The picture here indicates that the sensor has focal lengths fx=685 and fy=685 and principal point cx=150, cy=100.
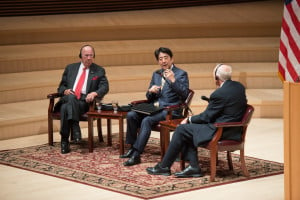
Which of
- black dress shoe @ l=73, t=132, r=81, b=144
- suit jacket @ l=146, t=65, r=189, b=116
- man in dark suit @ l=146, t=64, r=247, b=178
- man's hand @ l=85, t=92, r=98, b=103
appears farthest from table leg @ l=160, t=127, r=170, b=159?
black dress shoe @ l=73, t=132, r=81, b=144

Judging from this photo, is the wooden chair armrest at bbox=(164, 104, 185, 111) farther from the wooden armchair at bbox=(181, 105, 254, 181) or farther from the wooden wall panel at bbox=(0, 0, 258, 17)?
the wooden wall panel at bbox=(0, 0, 258, 17)

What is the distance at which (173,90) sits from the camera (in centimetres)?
688

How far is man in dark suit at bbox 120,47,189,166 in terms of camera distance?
22.1ft

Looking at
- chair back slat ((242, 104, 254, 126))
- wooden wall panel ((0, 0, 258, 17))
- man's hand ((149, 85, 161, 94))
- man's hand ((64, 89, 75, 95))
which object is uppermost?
wooden wall panel ((0, 0, 258, 17))

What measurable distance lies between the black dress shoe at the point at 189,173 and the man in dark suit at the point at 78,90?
1586 mm

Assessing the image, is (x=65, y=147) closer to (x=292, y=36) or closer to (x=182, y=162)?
(x=182, y=162)

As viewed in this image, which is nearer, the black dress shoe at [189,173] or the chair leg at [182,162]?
the black dress shoe at [189,173]

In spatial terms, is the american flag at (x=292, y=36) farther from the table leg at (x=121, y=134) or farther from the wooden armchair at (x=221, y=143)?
the table leg at (x=121, y=134)

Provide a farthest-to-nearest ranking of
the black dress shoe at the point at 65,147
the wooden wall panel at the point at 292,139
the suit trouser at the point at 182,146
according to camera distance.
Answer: the black dress shoe at the point at 65,147
the suit trouser at the point at 182,146
the wooden wall panel at the point at 292,139

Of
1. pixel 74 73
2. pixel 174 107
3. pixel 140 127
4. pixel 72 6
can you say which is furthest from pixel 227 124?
pixel 72 6

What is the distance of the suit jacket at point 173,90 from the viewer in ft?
22.3

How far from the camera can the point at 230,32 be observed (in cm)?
1086

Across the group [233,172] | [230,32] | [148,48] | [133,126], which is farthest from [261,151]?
[230,32]

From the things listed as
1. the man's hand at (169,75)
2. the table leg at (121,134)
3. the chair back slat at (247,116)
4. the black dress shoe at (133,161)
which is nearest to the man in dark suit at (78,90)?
the table leg at (121,134)
